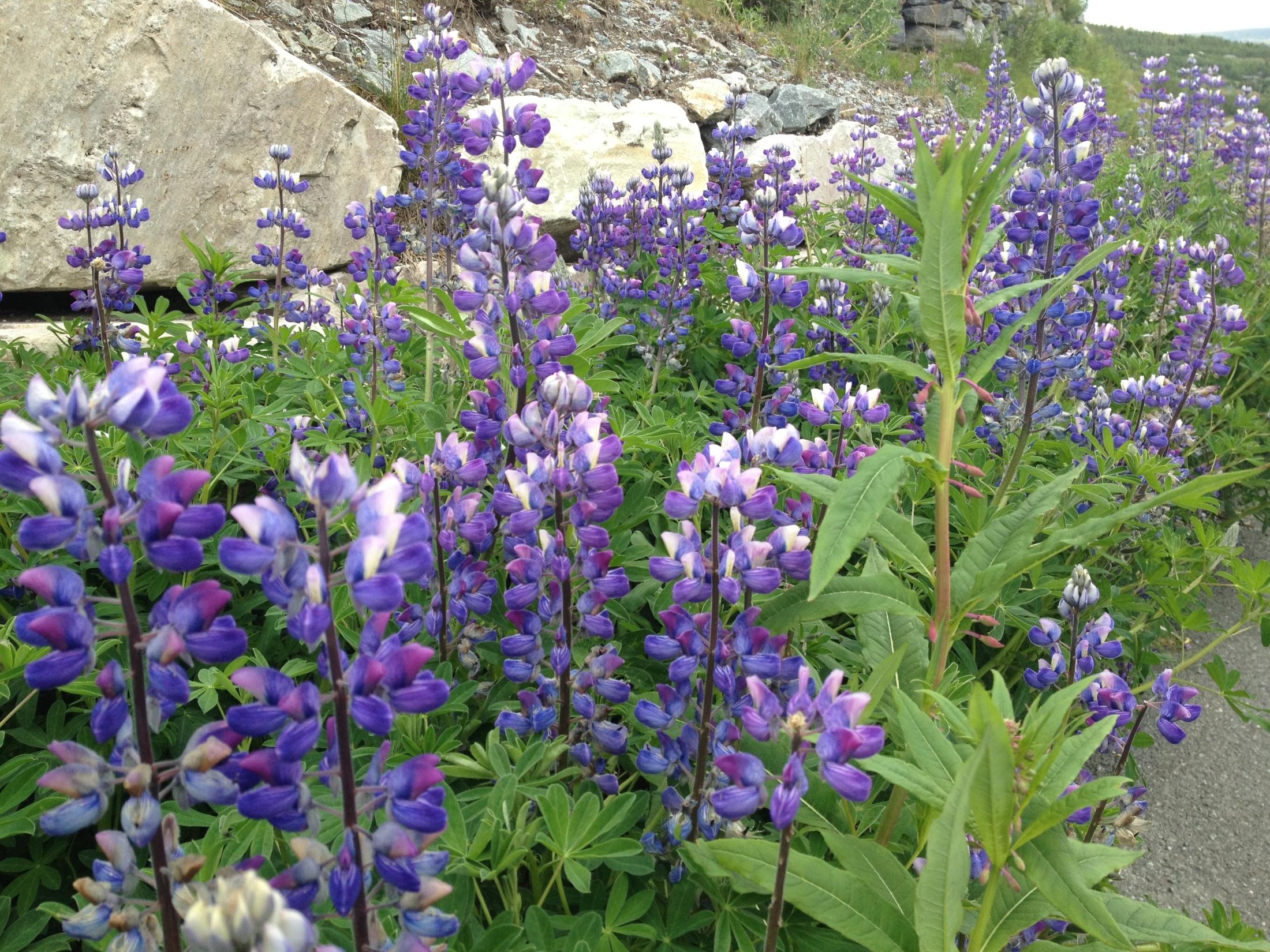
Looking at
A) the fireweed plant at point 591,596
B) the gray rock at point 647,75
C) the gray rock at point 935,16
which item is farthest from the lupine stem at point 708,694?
the gray rock at point 935,16

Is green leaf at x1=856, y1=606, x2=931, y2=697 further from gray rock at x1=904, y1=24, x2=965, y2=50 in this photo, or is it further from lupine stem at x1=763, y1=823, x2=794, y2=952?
gray rock at x1=904, y1=24, x2=965, y2=50

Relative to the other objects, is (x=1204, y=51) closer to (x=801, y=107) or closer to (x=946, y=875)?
(x=801, y=107)

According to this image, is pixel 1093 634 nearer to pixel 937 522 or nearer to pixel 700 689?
pixel 937 522

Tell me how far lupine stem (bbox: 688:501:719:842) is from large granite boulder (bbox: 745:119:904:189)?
6429 millimetres

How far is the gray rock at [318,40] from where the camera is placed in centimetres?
702

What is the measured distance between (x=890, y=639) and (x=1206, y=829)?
6.08ft

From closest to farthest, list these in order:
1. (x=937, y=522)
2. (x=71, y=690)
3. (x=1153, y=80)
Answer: (x=937, y=522) < (x=71, y=690) < (x=1153, y=80)

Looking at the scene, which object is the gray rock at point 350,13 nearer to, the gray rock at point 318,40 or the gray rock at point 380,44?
the gray rock at point 380,44

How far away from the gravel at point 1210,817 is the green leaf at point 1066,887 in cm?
140

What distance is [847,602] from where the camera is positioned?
1.45 metres

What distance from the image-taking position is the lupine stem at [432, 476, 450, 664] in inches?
74.4

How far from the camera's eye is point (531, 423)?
1618 millimetres

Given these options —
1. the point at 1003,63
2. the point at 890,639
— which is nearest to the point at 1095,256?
the point at 890,639

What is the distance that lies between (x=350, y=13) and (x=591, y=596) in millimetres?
7419
